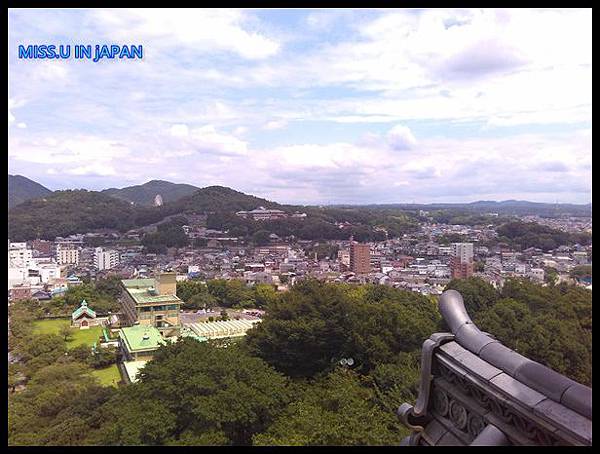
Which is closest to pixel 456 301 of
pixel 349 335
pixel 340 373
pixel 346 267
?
pixel 340 373

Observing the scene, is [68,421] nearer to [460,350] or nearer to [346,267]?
[460,350]

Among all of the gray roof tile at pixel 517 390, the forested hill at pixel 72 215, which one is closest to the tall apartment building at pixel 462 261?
the gray roof tile at pixel 517 390

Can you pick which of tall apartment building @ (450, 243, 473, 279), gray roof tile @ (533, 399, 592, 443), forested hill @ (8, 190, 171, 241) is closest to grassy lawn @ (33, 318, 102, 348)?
gray roof tile @ (533, 399, 592, 443)

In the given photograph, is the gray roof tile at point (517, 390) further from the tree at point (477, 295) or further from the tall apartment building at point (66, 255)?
the tall apartment building at point (66, 255)

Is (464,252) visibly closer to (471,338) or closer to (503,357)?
(471,338)

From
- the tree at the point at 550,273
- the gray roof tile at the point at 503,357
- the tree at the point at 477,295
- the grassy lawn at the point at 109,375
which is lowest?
the grassy lawn at the point at 109,375

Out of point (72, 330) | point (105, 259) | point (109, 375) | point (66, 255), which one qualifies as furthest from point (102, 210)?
point (109, 375)
